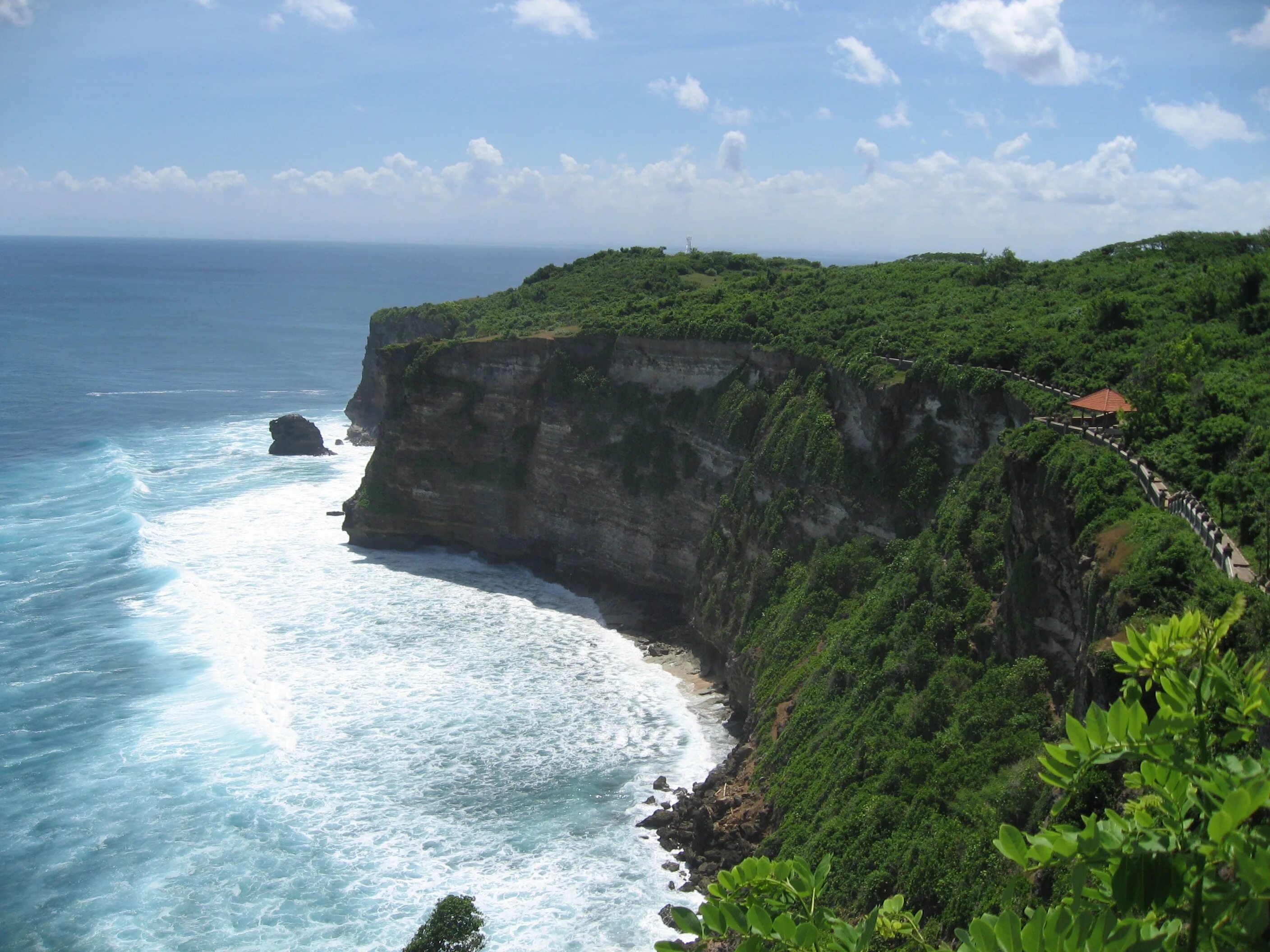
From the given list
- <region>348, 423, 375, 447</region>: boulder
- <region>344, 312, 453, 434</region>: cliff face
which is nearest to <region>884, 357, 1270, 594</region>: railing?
<region>344, 312, 453, 434</region>: cliff face

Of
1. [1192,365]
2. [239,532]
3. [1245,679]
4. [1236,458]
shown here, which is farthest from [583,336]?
[1245,679]

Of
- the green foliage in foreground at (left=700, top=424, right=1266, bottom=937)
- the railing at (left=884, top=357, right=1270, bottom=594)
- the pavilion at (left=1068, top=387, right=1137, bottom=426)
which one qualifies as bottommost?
the green foliage in foreground at (left=700, top=424, right=1266, bottom=937)

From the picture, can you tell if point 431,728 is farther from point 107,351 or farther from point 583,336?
point 107,351

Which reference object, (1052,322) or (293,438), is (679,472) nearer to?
(1052,322)

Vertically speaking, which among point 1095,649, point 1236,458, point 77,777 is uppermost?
point 1236,458

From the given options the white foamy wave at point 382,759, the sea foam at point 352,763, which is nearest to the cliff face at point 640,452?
the white foamy wave at point 382,759

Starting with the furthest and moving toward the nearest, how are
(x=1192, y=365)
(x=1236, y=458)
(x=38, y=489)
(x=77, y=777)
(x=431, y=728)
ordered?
(x=38, y=489)
(x=431, y=728)
(x=77, y=777)
(x=1192, y=365)
(x=1236, y=458)

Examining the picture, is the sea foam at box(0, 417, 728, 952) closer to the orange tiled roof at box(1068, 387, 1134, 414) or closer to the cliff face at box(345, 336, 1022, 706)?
the cliff face at box(345, 336, 1022, 706)
